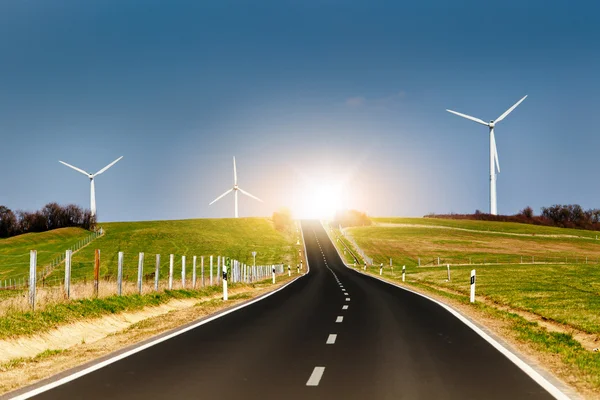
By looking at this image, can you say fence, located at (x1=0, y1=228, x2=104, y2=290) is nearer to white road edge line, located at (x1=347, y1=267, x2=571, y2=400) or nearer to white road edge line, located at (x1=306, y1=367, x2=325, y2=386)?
white road edge line, located at (x1=347, y1=267, x2=571, y2=400)

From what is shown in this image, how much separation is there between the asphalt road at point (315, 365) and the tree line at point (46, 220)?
119496 millimetres

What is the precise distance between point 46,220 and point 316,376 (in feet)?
423

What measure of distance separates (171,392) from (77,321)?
827 cm

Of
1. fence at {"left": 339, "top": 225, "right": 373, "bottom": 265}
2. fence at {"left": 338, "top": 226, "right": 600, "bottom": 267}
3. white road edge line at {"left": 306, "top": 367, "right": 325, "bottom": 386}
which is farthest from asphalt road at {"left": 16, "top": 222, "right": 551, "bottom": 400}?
fence at {"left": 339, "top": 225, "right": 373, "bottom": 265}

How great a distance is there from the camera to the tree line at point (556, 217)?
6663 inches

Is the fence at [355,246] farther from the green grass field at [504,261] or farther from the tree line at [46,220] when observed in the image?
the tree line at [46,220]

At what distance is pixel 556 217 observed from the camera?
18925cm

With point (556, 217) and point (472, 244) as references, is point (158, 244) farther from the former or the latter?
point (556, 217)

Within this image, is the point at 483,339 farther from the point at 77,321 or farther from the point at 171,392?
the point at 77,321

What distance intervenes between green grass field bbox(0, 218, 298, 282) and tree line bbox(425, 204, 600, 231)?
56.3m

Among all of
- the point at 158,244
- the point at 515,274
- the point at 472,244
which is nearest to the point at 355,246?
the point at 472,244

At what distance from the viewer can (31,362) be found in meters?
11.4

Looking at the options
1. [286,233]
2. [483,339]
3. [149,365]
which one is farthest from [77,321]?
[286,233]

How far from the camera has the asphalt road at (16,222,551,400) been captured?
336 inches
